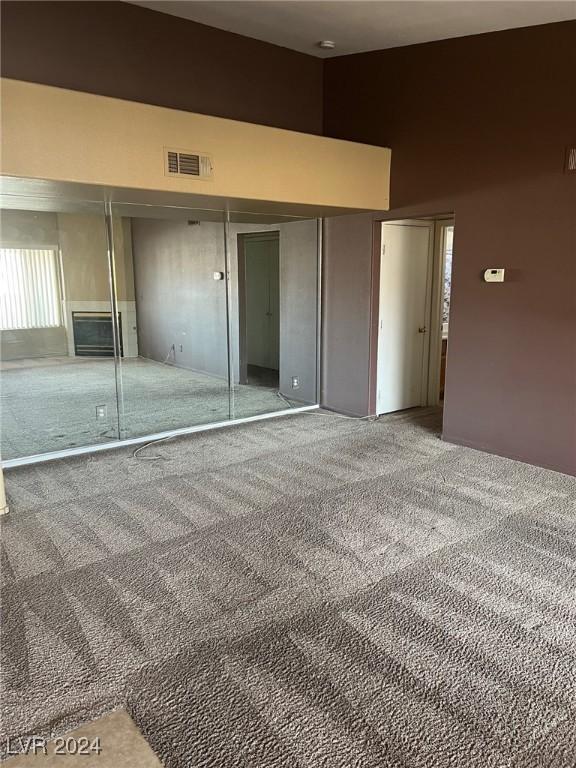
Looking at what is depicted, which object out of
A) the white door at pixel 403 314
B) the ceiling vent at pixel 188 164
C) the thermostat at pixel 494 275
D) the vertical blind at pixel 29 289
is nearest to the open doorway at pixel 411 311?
the white door at pixel 403 314

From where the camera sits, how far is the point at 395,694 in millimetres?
2270

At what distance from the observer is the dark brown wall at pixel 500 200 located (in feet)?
14.9

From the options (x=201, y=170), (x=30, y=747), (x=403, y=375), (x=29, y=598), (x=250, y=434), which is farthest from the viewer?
(x=403, y=375)

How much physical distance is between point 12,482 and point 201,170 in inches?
118

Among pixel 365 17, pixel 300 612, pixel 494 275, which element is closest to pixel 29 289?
pixel 365 17

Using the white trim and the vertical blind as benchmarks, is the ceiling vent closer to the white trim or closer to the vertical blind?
the vertical blind

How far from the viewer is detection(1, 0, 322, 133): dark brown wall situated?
4.39 metres

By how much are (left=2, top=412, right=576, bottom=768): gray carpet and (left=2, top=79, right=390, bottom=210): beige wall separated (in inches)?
96.0

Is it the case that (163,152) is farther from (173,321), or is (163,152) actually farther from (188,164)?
(173,321)

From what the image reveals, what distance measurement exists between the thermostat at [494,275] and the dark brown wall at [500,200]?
2.5 inches

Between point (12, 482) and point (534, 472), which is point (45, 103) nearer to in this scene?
point (12, 482)

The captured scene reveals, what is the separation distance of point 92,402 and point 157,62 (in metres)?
3.27

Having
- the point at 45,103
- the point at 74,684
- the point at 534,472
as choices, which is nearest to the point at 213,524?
the point at 74,684

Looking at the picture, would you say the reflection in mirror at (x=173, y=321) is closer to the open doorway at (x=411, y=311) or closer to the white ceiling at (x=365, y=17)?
the white ceiling at (x=365, y=17)
